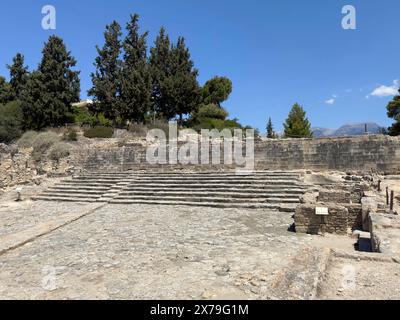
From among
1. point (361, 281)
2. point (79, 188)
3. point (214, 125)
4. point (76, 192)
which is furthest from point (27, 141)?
point (361, 281)

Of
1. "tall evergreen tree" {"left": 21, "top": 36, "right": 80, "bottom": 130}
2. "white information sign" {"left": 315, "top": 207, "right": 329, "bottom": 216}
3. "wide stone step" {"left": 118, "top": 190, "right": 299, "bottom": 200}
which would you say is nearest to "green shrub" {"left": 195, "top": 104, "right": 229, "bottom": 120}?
"tall evergreen tree" {"left": 21, "top": 36, "right": 80, "bottom": 130}

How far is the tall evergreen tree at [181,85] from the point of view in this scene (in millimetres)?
27188

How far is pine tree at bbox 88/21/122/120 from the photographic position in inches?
1017

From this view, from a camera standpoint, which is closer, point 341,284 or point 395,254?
point 341,284

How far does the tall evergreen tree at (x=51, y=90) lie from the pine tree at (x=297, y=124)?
1917 cm

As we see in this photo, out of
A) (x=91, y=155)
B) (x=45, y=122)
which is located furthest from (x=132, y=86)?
(x=91, y=155)

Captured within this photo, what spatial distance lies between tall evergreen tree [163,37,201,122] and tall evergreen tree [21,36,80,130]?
7.42 meters

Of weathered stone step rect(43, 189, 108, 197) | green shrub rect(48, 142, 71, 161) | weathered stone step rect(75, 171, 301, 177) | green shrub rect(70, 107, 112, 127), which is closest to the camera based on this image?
weathered stone step rect(75, 171, 301, 177)

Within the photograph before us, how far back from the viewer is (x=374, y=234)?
5672mm

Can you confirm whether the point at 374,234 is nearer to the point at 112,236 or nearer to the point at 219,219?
the point at 219,219

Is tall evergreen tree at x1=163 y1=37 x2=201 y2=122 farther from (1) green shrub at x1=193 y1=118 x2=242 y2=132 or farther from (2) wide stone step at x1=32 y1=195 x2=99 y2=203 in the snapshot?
(2) wide stone step at x1=32 y1=195 x2=99 y2=203

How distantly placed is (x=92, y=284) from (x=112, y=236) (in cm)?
282

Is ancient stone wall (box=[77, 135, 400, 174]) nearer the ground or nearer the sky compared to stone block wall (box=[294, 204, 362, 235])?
nearer the sky

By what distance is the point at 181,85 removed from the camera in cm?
2741
